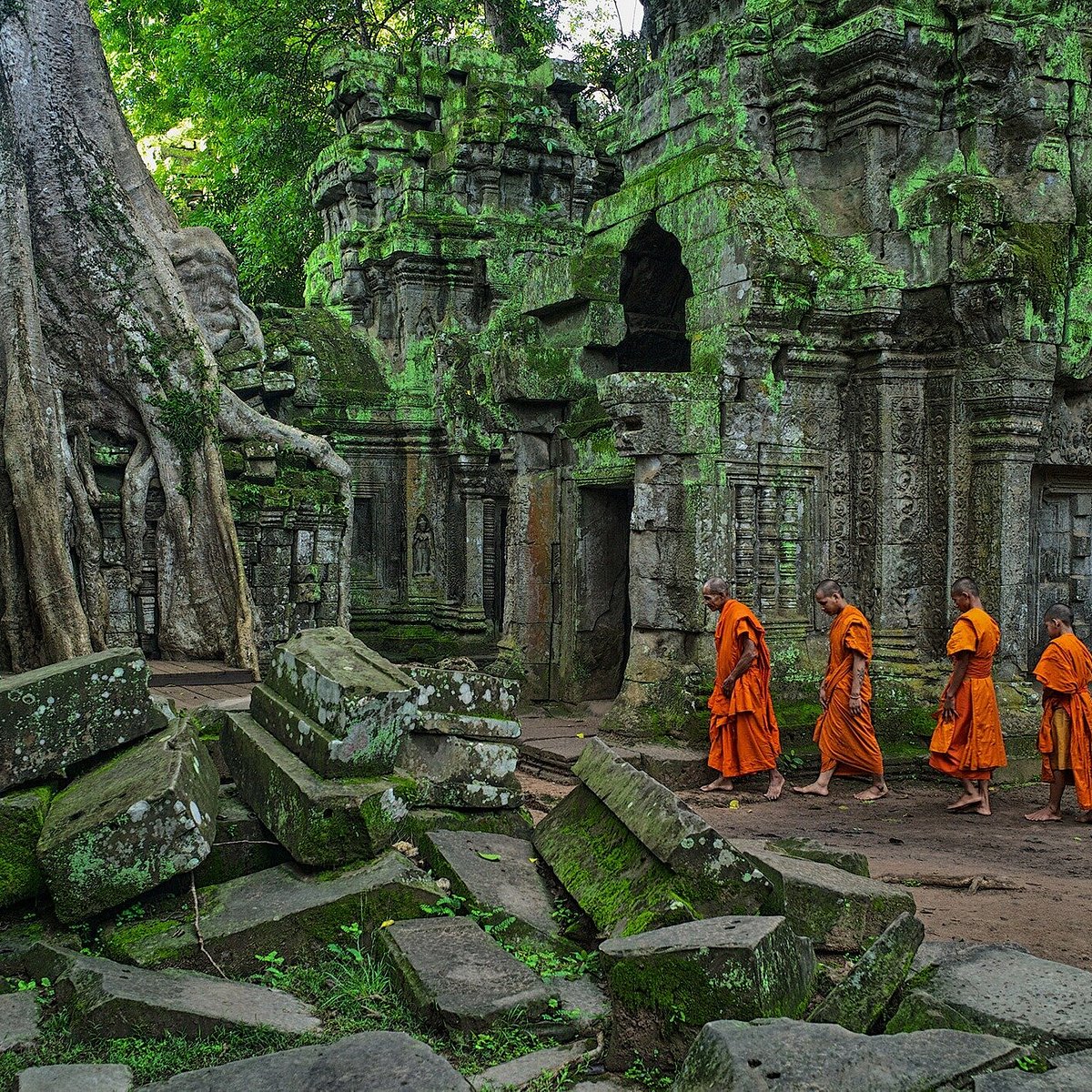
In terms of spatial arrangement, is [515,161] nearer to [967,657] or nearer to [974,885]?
[967,657]

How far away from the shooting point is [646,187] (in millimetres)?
9555

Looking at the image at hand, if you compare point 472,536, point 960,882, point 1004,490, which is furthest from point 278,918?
point 472,536

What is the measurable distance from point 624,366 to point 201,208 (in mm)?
11467

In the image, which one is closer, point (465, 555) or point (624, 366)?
point (624, 366)

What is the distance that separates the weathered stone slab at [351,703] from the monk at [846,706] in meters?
3.70

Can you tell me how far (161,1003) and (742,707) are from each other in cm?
503

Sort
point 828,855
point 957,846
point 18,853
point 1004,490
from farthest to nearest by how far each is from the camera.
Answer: point 1004,490, point 957,846, point 828,855, point 18,853

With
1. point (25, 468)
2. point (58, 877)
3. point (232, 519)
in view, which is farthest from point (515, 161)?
point (58, 877)

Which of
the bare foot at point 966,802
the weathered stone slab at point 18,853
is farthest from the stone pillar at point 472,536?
the weathered stone slab at point 18,853

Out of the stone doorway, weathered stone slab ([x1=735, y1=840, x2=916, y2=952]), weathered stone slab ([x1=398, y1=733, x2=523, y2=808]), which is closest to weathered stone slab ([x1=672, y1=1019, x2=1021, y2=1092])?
weathered stone slab ([x1=735, y1=840, x2=916, y2=952])

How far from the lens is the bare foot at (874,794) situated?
783 centimetres

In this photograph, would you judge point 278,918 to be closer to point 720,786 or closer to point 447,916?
point 447,916

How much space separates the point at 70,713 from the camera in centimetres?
446

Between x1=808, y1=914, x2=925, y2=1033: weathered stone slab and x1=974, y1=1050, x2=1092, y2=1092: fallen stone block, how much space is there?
0.56 metres
